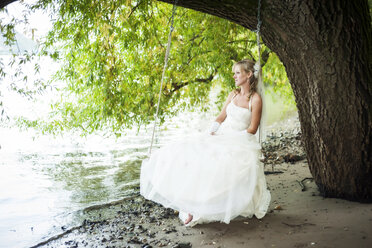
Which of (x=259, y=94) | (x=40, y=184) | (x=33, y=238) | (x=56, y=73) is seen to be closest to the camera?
(x=259, y=94)

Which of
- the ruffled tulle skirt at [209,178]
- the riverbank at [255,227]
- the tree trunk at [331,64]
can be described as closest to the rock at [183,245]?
the riverbank at [255,227]

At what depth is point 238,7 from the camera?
156 inches

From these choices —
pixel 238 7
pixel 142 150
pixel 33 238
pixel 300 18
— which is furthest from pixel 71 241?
pixel 142 150

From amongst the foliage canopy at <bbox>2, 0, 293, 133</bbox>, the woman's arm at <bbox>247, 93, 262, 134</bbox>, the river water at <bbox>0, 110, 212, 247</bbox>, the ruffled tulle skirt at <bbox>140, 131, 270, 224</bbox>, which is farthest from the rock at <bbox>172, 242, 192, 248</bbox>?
the foliage canopy at <bbox>2, 0, 293, 133</bbox>

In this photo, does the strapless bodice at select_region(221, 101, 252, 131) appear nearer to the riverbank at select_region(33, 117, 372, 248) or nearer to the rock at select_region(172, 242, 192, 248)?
the riverbank at select_region(33, 117, 372, 248)

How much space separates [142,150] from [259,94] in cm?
778

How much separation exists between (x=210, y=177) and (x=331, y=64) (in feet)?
5.95

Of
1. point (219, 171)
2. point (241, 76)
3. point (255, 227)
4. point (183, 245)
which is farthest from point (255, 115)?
point (183, 245)

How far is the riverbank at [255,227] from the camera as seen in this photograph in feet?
11.2

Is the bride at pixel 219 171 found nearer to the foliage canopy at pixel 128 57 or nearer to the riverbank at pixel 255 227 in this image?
the riverbank at pixel 255 227

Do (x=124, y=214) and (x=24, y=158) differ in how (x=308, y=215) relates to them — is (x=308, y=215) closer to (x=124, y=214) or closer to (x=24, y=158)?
(x=124, y=214)

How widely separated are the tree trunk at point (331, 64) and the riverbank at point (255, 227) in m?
0.56

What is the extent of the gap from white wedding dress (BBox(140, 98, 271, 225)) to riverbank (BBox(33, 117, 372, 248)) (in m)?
0.23

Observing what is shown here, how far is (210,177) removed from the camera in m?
3.66
